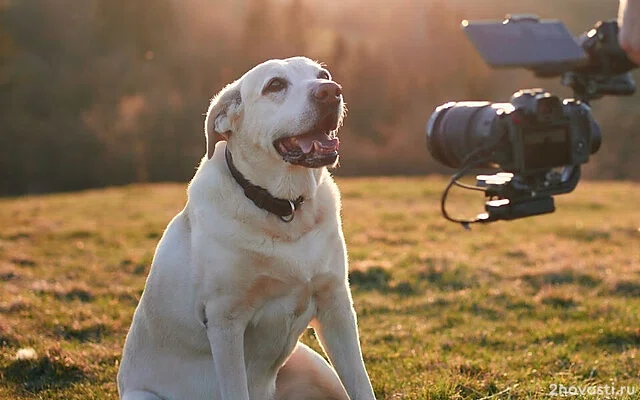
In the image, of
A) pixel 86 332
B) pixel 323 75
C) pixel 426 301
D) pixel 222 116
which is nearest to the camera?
pixel 222 116

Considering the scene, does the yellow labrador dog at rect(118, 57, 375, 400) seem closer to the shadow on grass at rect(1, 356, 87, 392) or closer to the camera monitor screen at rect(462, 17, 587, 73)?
the camera monitor screen at rect(462, 17, 587, 73)

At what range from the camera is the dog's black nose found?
360 cm

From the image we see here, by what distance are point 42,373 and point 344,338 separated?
2140 mm

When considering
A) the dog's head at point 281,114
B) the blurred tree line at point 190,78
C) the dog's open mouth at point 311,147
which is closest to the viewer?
the dog's open mouth at point 311,147

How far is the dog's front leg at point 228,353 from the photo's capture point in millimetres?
3404

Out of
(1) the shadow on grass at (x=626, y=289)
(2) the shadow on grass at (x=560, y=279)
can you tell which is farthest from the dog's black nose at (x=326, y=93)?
(1) the shadow on grass at (x=626, y=289)

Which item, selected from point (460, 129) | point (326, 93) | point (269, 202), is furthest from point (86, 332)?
point (460, 129)

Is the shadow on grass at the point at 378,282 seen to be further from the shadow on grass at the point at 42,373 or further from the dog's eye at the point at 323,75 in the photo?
the dog's eye at the point at 323,75

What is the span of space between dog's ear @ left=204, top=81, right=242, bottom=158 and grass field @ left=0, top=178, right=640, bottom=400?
1.67 metres

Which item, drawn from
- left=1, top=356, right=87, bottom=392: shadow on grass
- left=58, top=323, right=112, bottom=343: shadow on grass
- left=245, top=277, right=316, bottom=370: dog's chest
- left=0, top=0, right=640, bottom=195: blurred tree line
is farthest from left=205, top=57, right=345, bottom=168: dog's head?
left=0, top=0, right=640, bottom=195: blurred tree line

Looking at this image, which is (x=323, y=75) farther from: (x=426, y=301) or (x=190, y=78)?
(x=190, y=78)

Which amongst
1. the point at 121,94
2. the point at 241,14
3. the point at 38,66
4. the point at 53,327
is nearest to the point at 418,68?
the point at 241,14

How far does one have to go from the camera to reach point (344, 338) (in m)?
3.61

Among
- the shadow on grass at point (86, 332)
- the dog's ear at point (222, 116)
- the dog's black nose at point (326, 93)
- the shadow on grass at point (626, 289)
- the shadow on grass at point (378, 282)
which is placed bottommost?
the shadow on grass at point (378, 282)
